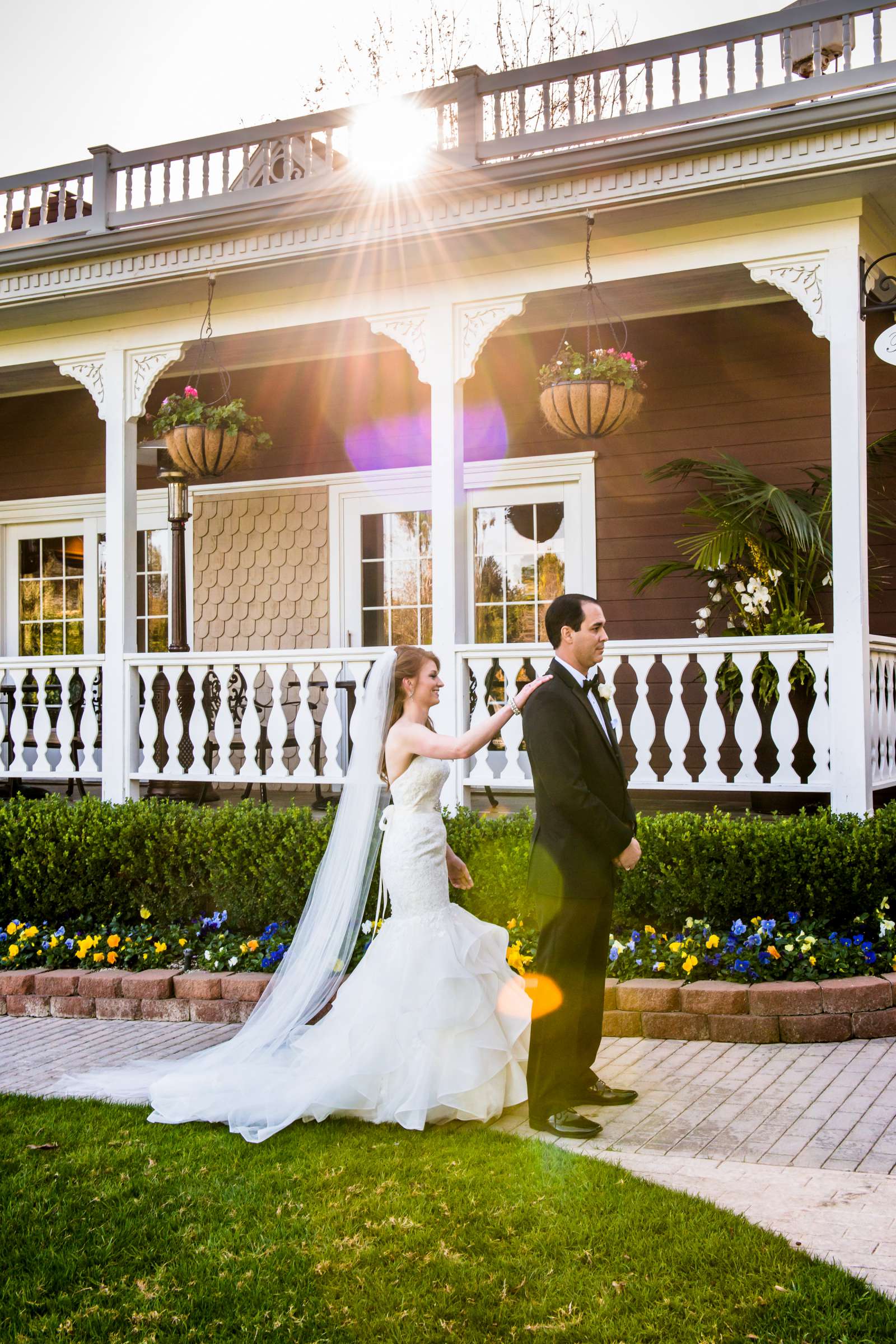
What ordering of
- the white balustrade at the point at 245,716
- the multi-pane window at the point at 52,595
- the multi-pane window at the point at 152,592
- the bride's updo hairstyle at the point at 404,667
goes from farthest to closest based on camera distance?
the multi-pane window at the point at 52,595 → the multi-pane window at the point at 152,592 → the white balustrade at the point at 245,716 → the bride's updo hairstyle at the point at 404,667

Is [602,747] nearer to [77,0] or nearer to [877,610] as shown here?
[877,610]

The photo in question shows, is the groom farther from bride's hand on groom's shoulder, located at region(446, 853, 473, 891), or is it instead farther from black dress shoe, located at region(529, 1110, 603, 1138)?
bride's hand on groom's shoulder, located at region(446, 853, 473, 891)

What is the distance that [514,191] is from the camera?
22.1 ft

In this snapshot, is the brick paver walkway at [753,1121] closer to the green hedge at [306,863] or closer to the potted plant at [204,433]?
the green hedge at [306,863]

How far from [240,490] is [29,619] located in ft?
9.48

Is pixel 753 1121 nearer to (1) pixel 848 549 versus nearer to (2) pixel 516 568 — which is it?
(1) pixel 848 549

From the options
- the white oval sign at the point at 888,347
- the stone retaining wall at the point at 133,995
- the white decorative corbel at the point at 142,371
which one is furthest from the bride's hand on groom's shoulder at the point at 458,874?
the white decorative corbel at the point at 142,371

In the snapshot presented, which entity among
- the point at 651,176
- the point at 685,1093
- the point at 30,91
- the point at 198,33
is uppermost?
the point at 198,33

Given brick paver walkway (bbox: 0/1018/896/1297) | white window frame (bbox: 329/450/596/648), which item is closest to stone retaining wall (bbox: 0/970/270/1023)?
brick paver walkway (bbox: 0/1018/896/1297)

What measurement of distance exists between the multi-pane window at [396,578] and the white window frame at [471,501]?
7cm

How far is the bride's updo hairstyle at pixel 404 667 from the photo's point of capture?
4.60 metres

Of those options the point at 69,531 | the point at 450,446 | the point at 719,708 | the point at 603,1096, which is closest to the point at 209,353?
the point at 69,531

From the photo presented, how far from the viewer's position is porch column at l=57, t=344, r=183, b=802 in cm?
812

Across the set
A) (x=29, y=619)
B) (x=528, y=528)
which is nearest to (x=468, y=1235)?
(x=528, y=528)
